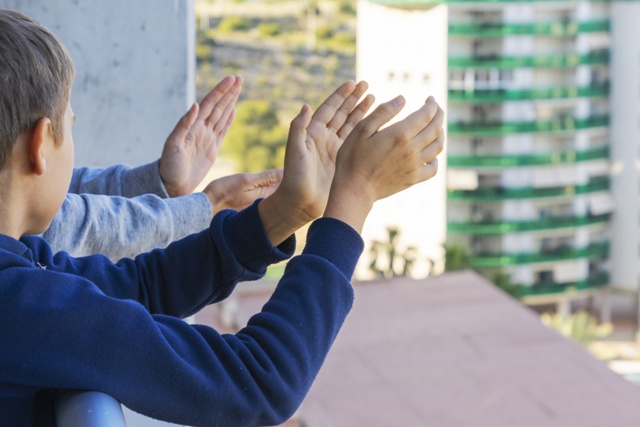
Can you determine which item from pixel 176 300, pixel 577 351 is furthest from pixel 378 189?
pixel 577 351

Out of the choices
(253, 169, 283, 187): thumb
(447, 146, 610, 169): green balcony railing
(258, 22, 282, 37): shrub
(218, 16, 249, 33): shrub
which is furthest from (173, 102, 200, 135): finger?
(258, 22, 282, 37): shrub

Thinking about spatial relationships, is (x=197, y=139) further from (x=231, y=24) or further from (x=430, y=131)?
(x=231, y=24)

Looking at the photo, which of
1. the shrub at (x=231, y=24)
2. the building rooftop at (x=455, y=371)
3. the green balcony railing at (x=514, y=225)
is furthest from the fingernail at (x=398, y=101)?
the shrub at (x=231, y=24)

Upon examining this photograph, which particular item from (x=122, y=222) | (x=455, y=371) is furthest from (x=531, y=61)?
(x=122, y=222)

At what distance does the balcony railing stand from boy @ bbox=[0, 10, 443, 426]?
0.06ft

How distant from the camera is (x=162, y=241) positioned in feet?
2.67

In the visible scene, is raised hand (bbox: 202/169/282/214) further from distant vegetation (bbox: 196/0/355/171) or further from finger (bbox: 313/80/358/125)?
distant vegetation (bbox: 196/0/355/171)

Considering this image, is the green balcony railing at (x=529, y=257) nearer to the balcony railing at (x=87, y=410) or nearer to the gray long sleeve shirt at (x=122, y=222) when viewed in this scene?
the gray long sleeve shirt at (x=122, y=222)

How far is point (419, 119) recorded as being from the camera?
61 cm

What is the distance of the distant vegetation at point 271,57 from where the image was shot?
16.3 metres

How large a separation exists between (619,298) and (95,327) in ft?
58.9

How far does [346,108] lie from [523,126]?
49.2 ft

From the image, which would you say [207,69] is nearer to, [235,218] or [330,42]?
[330,42]

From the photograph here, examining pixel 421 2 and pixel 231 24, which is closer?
pixel 421 2
